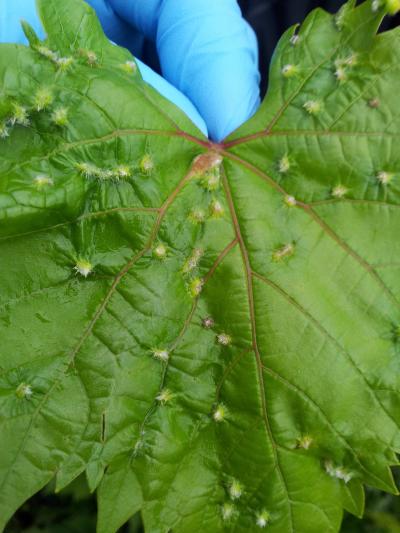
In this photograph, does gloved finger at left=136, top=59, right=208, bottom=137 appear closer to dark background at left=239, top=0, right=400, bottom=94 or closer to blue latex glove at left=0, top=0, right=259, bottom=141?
blue latex glove at left=0, top=0, right=259, bottom=141

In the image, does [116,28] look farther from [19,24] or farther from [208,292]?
[208,292]

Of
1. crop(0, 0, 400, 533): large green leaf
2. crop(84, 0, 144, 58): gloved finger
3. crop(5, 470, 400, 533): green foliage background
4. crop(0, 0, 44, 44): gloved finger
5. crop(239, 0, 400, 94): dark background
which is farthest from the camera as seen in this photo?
crop(239, 0, 400, 94): dark background

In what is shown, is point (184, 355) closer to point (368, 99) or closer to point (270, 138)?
point (270, 138)

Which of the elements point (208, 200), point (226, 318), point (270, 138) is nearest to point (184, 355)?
point (226, 318)

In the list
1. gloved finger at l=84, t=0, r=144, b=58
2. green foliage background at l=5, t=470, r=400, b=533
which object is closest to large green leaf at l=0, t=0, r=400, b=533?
gloved finger at l=84, t=0, r=144, b=58

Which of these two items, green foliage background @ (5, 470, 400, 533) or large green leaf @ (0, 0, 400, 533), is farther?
green foliage background @ (5, 470, 400, 533)
